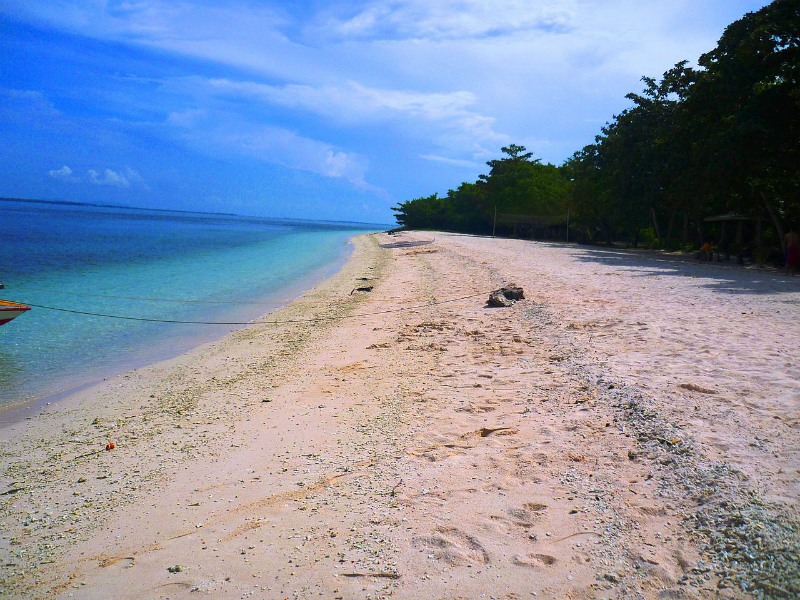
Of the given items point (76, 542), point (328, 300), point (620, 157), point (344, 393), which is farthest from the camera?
point (620, 157)

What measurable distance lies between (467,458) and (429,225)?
76.3 m

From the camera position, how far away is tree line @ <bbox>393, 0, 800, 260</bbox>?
1833 centimetres

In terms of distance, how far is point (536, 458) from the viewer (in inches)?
159

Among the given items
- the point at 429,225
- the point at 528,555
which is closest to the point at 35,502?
the point at 528,555

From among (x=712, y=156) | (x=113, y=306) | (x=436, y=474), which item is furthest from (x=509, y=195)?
(x=436, y=474)

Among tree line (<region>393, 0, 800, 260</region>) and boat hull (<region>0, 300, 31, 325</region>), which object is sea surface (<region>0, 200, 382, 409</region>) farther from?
tree line (<region>393, 0, 800, 260</region>)

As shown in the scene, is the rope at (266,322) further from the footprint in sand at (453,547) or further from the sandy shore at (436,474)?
the footprint in sand at (453,547)

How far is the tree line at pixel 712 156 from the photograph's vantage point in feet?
60.1

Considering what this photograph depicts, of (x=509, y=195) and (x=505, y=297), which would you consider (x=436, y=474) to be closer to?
(x=505, y=297)

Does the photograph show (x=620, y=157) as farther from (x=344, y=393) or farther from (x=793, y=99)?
(x=344, y=393)

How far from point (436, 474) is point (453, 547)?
0.86 m

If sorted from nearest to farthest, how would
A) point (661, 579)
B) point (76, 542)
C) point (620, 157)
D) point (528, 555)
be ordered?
point (661, 579)
point (528, 555)
point (76, 542)
point (620, 157)

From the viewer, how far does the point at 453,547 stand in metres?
3.04

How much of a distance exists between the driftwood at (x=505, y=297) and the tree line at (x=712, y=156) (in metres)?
11.5
